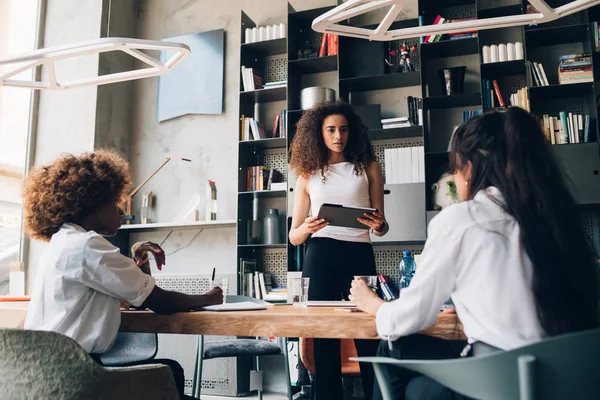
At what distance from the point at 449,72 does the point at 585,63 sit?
35.4 inches

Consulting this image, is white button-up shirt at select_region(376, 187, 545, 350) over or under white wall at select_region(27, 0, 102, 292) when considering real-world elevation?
under

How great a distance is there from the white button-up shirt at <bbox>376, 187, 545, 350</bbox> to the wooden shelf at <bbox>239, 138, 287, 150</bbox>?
11.6 ft

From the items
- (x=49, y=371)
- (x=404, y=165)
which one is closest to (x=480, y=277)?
(x=49, y=371)

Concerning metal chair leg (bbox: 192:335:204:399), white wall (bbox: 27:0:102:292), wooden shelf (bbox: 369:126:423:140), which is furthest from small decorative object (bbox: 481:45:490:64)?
white wall (bbox: 27:0:102:292)

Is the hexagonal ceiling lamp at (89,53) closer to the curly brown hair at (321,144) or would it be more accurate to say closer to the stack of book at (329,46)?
the curly brown hair at (321,144)

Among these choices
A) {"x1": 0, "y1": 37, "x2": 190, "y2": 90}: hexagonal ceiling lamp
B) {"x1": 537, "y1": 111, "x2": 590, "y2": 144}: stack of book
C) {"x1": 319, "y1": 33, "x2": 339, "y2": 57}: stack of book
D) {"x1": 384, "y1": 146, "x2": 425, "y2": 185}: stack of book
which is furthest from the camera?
{"x1": 319, "y1": 33, "x2": 339, "y2": 57}: stack of book

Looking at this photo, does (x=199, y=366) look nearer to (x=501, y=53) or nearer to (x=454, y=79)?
(x=454, y=79)

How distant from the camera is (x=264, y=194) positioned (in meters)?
4.81

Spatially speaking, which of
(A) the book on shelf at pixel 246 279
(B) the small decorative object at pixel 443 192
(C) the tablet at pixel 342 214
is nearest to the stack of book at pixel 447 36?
(B) the small decorative object at pixel 443 192

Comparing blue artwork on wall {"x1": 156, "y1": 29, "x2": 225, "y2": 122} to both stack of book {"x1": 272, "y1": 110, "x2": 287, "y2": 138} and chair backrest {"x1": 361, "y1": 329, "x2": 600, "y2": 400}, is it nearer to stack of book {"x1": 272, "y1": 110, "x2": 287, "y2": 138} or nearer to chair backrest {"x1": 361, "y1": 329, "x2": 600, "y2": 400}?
stack of book {"x1": 272, "y1": 110, "x2": 287, "y2": 138}

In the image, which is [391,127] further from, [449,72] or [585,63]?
[585,63]

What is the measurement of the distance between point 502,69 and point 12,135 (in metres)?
3.93

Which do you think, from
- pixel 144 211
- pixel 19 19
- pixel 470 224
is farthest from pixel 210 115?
pixel 470 224

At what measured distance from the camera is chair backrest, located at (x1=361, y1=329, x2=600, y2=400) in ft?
3.05
